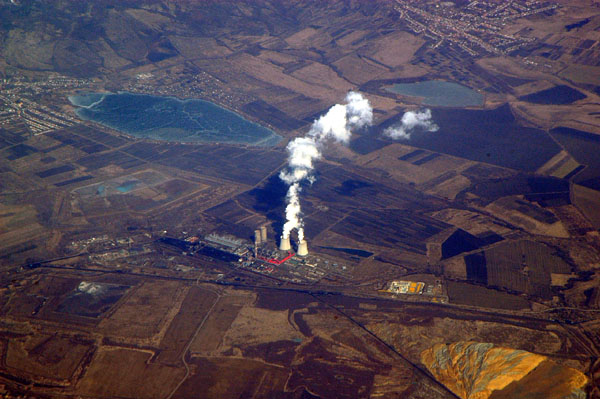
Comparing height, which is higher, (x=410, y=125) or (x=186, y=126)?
(x=410, y=125)

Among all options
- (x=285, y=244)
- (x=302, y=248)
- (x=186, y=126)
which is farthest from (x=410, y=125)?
(x=302, y=248)

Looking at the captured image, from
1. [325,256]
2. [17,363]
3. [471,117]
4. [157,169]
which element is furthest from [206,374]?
[471,117]

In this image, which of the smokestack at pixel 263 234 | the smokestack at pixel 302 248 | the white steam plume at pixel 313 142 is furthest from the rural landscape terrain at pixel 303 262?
the white steam plume at pixel 313 142

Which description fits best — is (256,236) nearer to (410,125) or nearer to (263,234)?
(263,234)

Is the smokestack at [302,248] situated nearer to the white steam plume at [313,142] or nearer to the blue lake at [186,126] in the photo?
the white steam plume at [313,142]

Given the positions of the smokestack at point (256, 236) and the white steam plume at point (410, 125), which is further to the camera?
the white steam plume at point (410, 125)

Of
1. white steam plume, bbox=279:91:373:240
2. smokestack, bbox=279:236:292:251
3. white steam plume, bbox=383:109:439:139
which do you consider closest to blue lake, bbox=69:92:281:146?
white steam plume, bbox=279:91:373:240
